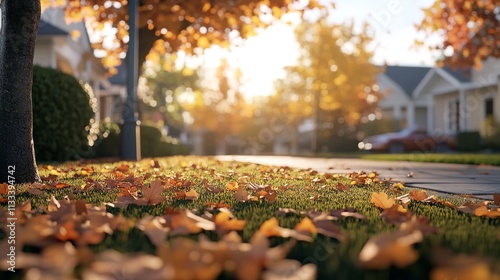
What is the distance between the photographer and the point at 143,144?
13547 mm

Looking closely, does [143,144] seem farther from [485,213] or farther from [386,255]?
[386,255]

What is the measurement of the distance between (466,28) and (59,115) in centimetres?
1150

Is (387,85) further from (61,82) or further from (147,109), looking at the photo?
(61,82)

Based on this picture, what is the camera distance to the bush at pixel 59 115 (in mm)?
8781

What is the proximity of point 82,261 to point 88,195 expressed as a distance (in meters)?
1.97

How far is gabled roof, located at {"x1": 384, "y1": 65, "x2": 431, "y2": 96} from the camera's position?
37.3m

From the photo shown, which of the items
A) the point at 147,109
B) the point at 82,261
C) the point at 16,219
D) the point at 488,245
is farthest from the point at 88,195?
the point at 147,109

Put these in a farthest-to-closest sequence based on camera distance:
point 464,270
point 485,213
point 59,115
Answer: point 59,115, point 485,213, point 464,270

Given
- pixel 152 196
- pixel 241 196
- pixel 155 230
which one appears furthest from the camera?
pixel 241 196

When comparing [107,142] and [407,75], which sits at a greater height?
[407,75]

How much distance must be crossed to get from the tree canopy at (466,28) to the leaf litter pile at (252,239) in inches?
468

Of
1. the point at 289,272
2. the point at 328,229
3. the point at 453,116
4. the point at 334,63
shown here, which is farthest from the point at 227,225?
the point at 453,116

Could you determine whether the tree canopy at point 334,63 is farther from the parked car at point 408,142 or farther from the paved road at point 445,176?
the paved road at point 445,176

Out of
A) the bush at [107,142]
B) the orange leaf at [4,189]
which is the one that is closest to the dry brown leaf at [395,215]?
the orange leaf at [4,189]
